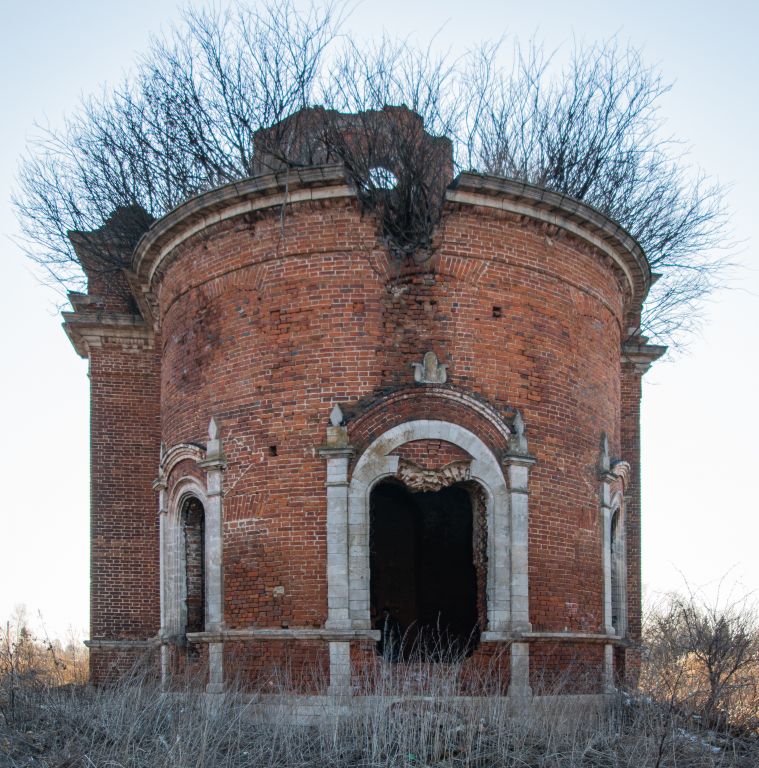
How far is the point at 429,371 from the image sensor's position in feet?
41.4

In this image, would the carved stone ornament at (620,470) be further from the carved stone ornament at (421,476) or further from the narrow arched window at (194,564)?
the narrow arched window at (194,564)

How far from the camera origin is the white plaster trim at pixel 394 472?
12141 millimetres

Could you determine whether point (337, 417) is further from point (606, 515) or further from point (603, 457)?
point (606, 515)

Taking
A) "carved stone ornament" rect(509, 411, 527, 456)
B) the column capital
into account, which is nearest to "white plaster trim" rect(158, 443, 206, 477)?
the column capital

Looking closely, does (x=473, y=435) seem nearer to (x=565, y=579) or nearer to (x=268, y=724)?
(x=565, y=579)

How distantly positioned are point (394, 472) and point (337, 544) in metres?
1.09

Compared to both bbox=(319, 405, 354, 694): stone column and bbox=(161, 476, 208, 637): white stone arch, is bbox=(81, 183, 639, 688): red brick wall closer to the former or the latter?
bbox=(319, 405, 354, 694): stone column

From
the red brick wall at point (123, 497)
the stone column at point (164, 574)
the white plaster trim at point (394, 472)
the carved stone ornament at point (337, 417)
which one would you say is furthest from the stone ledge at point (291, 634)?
the red brick wall at point (123, 497)

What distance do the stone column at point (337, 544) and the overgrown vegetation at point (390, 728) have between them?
0.38m

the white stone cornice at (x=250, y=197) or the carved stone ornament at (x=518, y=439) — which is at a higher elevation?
the white stone cornice at (x=250, y=197)

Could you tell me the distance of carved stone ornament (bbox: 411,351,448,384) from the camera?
41.3 ft

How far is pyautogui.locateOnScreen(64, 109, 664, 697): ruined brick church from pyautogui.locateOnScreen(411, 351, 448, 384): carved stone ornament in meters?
0.02

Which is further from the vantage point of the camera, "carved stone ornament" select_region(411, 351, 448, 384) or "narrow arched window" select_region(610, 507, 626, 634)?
"narrow arched window" select_region(610, 507, 626, 634)

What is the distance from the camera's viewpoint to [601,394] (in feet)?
47.2
